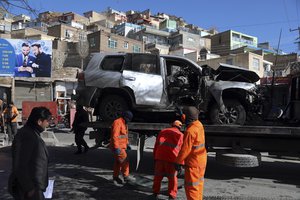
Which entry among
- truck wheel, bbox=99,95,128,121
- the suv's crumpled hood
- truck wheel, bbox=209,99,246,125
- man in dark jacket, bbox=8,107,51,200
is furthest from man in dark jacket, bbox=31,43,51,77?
man in dark jacket, bbox=8,107,51,200

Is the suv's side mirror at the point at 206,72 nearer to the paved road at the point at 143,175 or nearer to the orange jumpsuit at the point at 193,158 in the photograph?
the paved road at the point at 143,175

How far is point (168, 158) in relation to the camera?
20.4ft

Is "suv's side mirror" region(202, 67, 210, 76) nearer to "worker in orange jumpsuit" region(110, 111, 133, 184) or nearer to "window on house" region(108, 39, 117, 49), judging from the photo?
"worker in orange jumpsuit" region(110, 111, 133, 184)

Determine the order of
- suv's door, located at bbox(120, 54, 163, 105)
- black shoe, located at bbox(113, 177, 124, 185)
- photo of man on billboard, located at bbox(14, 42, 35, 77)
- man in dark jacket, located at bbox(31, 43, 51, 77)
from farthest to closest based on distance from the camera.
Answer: man in dark jacket, located at bbox(31, 43, 51, 77) → photo of man on billboard, located at bbox(14, 42, 35, 77) → suv's door, located at bbox(120, 54, 163, 105) → black shoe, located at bbox(113, 177, 124, 185)

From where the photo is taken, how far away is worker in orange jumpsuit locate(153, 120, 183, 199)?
6.14 meters

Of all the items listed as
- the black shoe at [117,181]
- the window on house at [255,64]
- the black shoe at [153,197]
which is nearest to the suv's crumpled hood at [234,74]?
the black shoe at [117,181]

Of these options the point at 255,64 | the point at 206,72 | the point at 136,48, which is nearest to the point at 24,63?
the point at 206,72

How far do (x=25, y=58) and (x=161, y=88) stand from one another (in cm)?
2216

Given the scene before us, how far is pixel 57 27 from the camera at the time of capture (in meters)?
69.6

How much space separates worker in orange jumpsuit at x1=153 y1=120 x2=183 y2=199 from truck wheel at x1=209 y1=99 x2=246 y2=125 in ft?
6.54

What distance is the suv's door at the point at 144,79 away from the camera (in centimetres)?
820

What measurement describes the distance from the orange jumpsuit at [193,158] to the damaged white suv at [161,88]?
10.6 feet

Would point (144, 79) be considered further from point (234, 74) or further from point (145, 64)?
point (234, 74)

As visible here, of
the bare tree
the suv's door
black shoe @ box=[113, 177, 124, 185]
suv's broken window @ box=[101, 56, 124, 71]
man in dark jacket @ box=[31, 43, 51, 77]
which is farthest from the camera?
the bare tree
